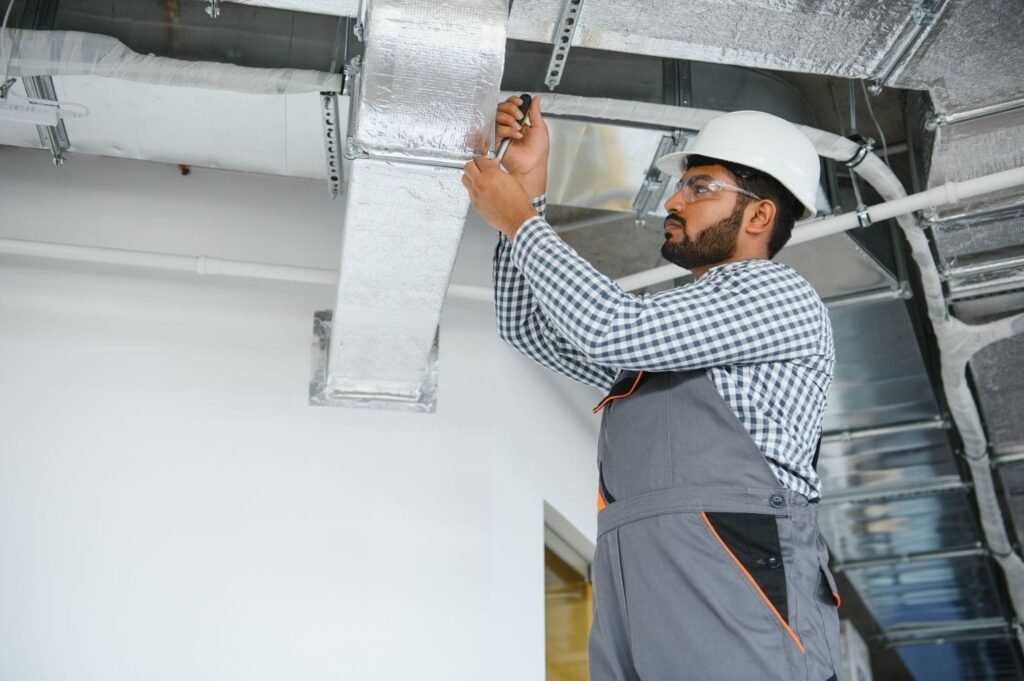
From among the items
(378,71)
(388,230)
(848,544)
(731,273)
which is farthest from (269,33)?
(848,544)

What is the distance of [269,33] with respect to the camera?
8.13ft

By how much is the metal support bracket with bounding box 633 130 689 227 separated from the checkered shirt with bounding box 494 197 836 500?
1.07 meters

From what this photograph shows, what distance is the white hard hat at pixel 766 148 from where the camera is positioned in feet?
5.57

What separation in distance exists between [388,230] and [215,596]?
1.03 m

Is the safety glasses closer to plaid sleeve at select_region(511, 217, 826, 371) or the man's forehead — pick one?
the man's forehead

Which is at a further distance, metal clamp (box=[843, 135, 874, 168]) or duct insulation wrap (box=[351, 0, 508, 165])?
metal clamp (box=[843, 135, 874, 168])

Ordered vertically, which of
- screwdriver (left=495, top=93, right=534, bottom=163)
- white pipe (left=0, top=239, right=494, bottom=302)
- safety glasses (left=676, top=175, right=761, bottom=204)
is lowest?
safety glasses (left=676, top=175, right=761, bottom=204)

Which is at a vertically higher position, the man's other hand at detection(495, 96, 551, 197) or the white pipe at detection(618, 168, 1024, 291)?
the white pipe at detection(618, 168, 1024, 291)

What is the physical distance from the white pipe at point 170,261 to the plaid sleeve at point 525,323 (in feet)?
3.69

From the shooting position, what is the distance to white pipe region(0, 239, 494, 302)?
2.71 m

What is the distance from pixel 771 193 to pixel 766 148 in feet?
0.24

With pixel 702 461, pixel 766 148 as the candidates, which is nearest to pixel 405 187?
pixel 766 148

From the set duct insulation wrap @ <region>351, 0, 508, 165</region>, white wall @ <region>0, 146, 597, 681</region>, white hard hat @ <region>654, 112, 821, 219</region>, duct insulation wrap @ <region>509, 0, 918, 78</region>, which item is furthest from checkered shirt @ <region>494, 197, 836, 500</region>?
white wall @ <region>0, 146, 597, 681</region>

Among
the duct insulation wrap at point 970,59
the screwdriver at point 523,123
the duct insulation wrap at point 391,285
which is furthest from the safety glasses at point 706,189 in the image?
the duct insulation wrap at point 970,59
